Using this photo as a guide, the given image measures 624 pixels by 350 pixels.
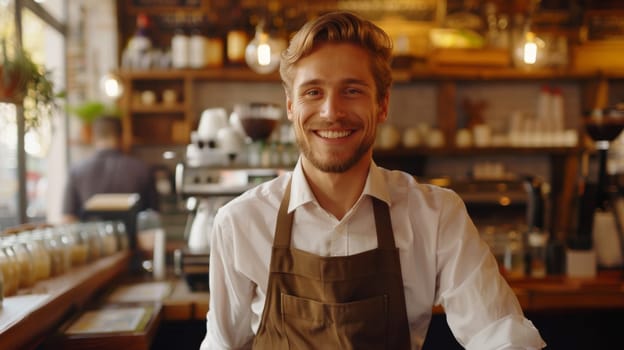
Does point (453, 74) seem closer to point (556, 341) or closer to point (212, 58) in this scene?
point (212, 58)

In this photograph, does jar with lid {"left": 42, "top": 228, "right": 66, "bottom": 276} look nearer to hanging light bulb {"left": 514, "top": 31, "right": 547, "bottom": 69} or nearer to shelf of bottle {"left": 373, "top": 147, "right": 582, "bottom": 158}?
hanging light bulb {"left": 514, "top": 31, "right": 547, "bottom": 69}

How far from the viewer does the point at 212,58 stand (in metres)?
4.76

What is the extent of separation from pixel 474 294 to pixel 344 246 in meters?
0.37

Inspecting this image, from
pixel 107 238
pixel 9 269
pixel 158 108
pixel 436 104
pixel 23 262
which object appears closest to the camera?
pixel 9 269

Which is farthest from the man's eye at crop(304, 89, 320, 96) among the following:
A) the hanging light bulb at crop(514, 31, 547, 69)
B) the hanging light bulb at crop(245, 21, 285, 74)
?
the hanging light bulb at crop(514, 31, 547, 69)

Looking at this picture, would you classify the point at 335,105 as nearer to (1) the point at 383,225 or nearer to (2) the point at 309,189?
(2) the point at 309,189

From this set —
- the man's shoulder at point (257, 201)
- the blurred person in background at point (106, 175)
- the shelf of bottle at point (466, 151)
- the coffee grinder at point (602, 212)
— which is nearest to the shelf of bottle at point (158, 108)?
the blurred person in background at point (106, 175)

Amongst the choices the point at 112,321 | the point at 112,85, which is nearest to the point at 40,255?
the point at 112,321

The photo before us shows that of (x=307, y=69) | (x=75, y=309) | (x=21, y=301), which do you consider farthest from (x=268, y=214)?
(x=75, y=309)

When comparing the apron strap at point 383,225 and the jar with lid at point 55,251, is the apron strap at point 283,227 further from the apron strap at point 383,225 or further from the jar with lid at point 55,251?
the jar with lid at point 55,251

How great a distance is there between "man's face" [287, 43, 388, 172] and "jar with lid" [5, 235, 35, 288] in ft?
3.90

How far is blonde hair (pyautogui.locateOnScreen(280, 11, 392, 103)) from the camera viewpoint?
4.87ft

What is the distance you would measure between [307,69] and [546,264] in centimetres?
190

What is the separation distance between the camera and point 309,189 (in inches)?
63.2
